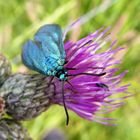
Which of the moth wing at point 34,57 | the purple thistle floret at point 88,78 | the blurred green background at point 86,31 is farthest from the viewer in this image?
the blurred green background at point 86,31

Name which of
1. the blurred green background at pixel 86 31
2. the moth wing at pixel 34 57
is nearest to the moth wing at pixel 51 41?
the moth wing at pixel 34 57

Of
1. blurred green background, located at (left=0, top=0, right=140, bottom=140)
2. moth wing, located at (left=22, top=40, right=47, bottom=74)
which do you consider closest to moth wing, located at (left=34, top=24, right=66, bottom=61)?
moth wing, located at (left=22, top=40, right=47, bottom=74)

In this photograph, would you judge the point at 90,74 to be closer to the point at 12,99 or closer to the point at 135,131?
the point at 12,99

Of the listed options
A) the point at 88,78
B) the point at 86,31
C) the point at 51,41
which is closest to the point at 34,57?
the point at 51,41

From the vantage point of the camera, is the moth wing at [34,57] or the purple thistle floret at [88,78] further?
the purple thistle floret at [88,78]

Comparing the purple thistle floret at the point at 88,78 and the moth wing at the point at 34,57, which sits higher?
the moth wing at the point at 34,57

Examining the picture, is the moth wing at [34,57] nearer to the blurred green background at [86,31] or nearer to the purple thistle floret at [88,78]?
the purple thistle floret at [88,78]

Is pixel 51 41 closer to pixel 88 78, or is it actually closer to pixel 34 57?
pixel 34 57
